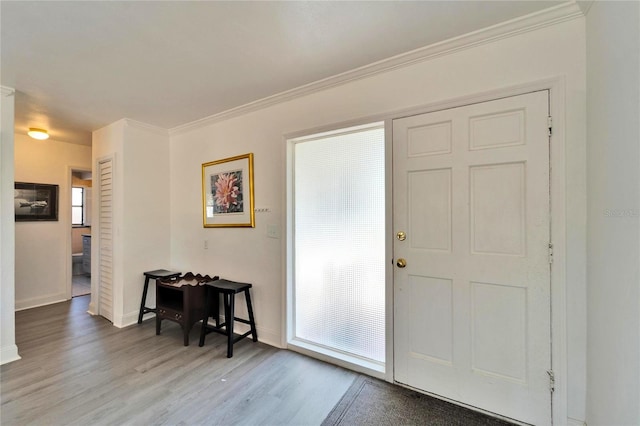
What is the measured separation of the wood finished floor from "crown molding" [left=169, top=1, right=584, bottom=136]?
238 cm

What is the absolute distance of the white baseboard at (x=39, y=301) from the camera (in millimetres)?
3769

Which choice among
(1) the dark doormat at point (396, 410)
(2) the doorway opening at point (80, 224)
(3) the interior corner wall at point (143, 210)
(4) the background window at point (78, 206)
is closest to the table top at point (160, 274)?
(3) the interior corner wall at point (143, 210)

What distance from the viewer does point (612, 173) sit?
125 centimetres

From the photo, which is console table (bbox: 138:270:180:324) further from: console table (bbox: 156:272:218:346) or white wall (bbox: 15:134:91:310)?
white wall (bbox: 15:134:91:310)

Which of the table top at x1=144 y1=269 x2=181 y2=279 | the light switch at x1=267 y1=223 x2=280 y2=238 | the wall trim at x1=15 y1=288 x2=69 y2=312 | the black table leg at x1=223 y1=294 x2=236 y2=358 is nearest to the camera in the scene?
the black table leg at x1=223 y1=294 x2=236 y2=358

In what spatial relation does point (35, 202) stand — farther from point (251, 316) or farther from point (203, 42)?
point (203, 42)

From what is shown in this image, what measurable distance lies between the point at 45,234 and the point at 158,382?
3.51m

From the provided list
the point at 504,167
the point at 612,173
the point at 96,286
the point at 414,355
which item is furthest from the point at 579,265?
the point at 96,286

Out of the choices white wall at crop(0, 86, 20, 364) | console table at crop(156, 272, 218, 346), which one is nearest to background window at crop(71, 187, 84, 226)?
white wall at crop(0, 86, 20, 364)

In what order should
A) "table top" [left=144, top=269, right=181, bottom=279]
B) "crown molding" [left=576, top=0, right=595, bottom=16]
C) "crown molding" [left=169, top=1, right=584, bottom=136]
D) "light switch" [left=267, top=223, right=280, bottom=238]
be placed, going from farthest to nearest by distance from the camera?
"table top" [left=144, top=269, right=181, bottom=279] < "light switch" [left=267, top=223, right=280, bottom=238] < "crown molding" [left=169, top=1, right=584, bottom=136] < "crown molding" [left=576, top=0, right=595, bottom=16]

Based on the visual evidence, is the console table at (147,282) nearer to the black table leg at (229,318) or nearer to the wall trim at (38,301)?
the black table leg at (229,318)

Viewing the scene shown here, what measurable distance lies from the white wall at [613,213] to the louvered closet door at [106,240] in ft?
14.4

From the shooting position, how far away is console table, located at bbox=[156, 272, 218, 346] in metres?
2.74

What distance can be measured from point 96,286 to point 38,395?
1929mm
